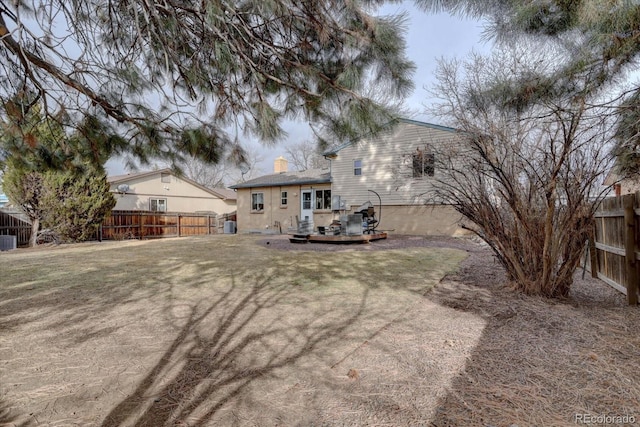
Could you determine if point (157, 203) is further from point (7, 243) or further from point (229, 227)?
point (7, 243)

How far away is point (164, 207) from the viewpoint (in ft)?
74.6

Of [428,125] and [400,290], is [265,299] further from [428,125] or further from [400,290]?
[428,125]

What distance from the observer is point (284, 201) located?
18.2 m

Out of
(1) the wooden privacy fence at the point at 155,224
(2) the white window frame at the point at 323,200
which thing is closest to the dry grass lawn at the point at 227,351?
(1) the wooden privacy fence at the point at 155,224

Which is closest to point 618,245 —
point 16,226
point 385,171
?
point 385,171

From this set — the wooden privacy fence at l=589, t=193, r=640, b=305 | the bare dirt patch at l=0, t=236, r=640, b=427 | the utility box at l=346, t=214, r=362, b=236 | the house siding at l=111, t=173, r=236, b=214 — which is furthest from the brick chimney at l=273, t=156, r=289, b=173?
the wooden privacy fence at l=589, t=193, r=640, b=305

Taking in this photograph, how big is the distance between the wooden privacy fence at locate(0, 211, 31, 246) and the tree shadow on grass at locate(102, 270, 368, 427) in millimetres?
13107

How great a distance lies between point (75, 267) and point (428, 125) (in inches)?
514

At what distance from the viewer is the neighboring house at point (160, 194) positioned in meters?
20.3

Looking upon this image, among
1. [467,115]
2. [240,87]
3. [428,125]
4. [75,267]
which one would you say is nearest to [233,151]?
[240,87]

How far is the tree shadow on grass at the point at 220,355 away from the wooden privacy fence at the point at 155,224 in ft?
46.2

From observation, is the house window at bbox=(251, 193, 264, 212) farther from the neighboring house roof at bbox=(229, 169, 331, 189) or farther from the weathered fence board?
the weathered fence board

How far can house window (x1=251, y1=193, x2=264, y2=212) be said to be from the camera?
1900cm

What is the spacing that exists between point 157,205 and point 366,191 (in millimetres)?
14540
